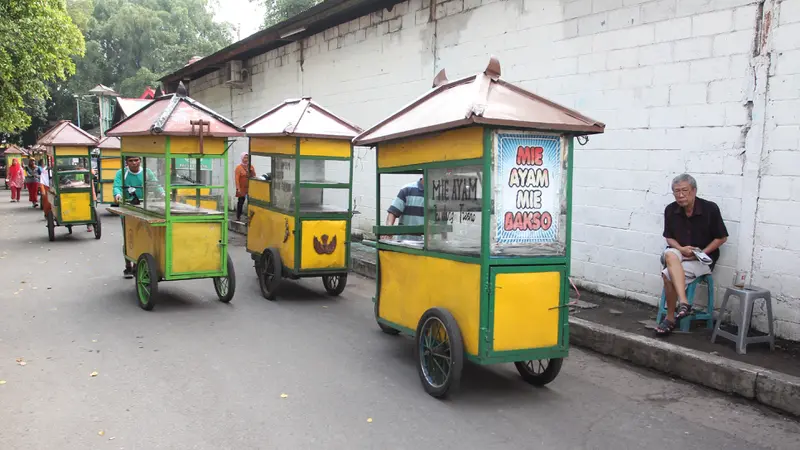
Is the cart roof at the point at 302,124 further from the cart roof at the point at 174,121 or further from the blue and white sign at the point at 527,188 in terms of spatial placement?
the blue and white sign at the point at 527,188

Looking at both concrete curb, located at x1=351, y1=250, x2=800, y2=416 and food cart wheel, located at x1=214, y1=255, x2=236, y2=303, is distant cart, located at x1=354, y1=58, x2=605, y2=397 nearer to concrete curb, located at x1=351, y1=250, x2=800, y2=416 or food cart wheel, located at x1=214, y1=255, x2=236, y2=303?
concrete curb, located at x1=351, y1=250, x2=800, y2=416

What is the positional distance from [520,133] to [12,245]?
38.7 feet

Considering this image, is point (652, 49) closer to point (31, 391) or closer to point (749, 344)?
point (749, 344)

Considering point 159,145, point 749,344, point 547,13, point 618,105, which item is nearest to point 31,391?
point 159,145

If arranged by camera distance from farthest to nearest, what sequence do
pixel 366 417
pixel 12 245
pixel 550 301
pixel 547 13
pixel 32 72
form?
1. pixel 32 72
2. pixel 12 245
3. pixel 547 13
4. pixel 550 301
5. pixel 366 417

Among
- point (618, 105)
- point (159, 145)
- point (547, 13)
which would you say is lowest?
point (159, 145)

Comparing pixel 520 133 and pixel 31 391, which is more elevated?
pixel 520 133

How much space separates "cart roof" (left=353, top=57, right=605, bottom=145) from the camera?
4281 mm

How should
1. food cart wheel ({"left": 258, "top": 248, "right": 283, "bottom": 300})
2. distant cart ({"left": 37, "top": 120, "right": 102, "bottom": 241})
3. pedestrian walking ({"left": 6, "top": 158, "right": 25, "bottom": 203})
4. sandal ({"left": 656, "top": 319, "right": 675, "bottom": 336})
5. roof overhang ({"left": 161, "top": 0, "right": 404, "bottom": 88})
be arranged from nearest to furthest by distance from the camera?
sandal ({"left": 656, "top": 319, "right": 675, "bottom": 336})
food cart wheel ({"left": 258, "top": 248, "right": 283, "bottom": 300})
roof overhang ({"left": 161, "top": 0, "right": 404, "bottom": 88})
distant cart ({"left": 37, "top": 120, "right": 102, "bottom": 241})
pedestrian walking ({"left": 6, "top": 158, "right": 25, "bottom": 203})

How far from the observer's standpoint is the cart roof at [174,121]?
6875mm

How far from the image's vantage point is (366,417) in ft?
14.0

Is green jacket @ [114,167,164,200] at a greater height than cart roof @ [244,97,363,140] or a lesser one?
lesser

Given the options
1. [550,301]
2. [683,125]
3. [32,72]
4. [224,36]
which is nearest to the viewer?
[550,301]

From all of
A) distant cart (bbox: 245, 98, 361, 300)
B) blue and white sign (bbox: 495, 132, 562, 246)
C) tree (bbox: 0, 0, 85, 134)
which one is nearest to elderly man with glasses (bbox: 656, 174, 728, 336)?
blue and white sign (bbox: 495, 132, 562, 246)
